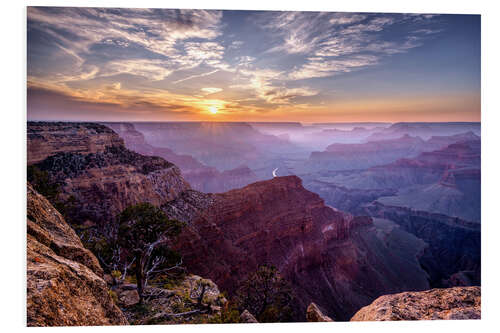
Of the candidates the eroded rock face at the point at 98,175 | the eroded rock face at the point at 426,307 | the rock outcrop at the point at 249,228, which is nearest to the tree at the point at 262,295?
the eroded rock face at the point at 426,307

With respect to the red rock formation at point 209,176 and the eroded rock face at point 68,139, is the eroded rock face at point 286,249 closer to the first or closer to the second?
the eroded rock face at point 68,139

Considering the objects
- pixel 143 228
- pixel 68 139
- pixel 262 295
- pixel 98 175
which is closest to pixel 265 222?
pixel 262 295

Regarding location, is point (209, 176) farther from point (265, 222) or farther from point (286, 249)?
point (286, 249)

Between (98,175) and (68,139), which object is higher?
(68,139)

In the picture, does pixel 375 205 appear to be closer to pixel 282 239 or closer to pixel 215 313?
pixel 282 239

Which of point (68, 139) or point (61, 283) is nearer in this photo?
point (61, 283)

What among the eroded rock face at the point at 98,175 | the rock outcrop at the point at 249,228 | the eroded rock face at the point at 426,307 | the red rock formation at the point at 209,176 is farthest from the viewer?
the red rock formation at the point at 209,176

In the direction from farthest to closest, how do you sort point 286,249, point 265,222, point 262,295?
point 286,249, point 265,222, point 262,295

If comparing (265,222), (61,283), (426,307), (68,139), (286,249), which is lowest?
(286,249)
